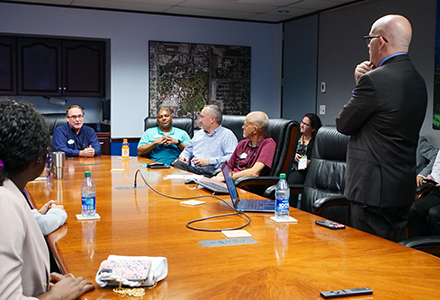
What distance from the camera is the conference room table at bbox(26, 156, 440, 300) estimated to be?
1170mm

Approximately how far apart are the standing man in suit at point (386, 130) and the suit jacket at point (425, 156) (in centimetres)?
211

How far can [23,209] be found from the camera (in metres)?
1.00

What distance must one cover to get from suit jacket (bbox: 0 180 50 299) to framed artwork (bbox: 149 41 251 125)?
551 cm

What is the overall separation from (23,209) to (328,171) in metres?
2.31

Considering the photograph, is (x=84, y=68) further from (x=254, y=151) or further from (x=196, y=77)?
(x=254, y=151)

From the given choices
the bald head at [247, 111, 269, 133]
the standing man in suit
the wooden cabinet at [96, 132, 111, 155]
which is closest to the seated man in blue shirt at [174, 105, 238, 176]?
the bald head at [247, 111, 269, 133]

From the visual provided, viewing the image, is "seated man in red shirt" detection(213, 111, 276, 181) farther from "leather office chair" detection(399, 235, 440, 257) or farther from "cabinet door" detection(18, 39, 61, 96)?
"cabinet door" detection(18, 39, 61, 96)

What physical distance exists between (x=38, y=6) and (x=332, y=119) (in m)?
4.02

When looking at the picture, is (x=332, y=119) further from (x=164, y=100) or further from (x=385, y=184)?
(x=385, y=184)

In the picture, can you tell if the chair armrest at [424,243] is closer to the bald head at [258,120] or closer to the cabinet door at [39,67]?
the bald head at [258,120]

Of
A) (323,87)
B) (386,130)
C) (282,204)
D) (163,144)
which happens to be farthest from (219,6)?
(282,204)

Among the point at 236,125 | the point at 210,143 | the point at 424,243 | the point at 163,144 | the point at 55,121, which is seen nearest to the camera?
the point at 424,243

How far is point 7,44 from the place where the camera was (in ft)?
20.0

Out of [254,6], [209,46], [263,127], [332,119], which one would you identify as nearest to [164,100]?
[209,46]
